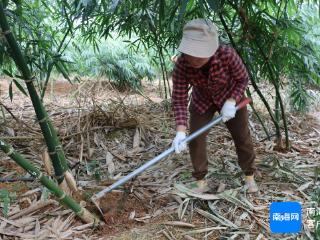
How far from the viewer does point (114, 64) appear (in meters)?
6.77

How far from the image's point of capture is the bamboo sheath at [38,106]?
5.13 ft

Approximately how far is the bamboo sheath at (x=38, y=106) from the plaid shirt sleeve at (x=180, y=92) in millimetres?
636

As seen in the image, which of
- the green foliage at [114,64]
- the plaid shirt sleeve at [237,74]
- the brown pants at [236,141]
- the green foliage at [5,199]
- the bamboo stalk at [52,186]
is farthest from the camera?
the green foliage at [114,64]

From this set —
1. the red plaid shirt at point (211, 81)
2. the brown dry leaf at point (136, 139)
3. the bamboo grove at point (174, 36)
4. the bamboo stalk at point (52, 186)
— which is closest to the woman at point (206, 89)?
the red plaid shirt at point (211, 81)

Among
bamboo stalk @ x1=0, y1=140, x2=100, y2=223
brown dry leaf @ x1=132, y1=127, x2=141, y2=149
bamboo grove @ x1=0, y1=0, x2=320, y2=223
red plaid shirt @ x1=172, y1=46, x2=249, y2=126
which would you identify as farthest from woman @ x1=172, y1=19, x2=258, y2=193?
brown dry leaf @ x1=132, y1=127, x2=141, y2=149

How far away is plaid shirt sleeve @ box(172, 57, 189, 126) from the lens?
6.54 ft

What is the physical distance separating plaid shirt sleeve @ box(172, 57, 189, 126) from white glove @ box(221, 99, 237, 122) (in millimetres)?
211

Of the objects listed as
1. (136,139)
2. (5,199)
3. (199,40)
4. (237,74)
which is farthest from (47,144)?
(136,139)

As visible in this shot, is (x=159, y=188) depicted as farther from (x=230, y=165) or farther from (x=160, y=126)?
(x=160, y=126)

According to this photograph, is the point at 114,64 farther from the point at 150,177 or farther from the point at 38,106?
the point at 38,106

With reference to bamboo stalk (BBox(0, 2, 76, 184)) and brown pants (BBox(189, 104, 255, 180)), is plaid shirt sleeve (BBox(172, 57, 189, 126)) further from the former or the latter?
bamboo stalk (BBox(0, 2, 76, 184))

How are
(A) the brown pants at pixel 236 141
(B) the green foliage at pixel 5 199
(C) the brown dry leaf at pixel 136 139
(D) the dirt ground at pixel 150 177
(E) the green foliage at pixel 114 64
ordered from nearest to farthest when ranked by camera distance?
(B) the green foliage at pixel 5 199, (D) the dirt ground at pixel 150 177, (A) the brown pants at pixel 236 141, (C) the brown dry leaf at pixel 136 139, (E) the green foliage at pixel 114 64

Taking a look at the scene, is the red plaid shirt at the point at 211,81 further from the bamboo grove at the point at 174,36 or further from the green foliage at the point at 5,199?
the green foliage at the point at 5,199

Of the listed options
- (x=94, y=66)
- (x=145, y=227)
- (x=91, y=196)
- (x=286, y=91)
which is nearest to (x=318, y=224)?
(x=145, y=227)
